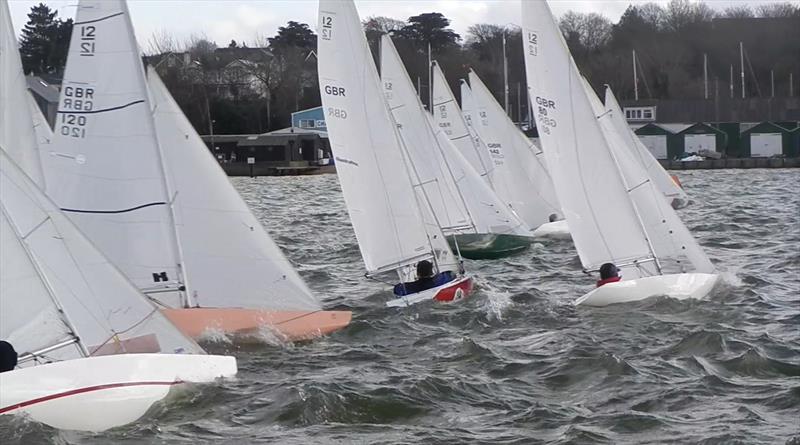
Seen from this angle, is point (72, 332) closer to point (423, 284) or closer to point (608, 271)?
point (423, 284)

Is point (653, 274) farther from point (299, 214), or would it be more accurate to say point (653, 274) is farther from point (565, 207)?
point (299, 214)

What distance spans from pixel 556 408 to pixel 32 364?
143 inches

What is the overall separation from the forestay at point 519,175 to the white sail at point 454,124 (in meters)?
0.27

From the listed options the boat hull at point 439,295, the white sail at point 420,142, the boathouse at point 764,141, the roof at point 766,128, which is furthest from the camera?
the roof at point 766,128

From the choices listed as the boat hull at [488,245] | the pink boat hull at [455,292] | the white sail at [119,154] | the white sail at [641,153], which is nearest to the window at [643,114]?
the white sail at [641,153]

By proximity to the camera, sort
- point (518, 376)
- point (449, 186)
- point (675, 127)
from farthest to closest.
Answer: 1. point (675, 127)
2. point (449, 186)
3. point (518, 376)

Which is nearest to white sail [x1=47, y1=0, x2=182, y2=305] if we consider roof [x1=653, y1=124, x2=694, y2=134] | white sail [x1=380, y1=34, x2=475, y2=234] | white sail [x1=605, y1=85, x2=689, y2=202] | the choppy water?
the choppy water

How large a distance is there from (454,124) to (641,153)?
4.23m

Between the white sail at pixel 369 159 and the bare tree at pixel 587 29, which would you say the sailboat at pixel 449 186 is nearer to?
the white sail at pixel 369 159

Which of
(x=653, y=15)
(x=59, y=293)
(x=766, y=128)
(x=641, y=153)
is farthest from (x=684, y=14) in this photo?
(x=59, y=293)

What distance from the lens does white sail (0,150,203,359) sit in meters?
8.60

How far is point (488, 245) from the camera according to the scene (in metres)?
18.5

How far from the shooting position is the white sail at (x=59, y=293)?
860 centimetres

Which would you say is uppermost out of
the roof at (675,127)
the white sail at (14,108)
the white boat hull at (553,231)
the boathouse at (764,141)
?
the white sail at (14,108)
